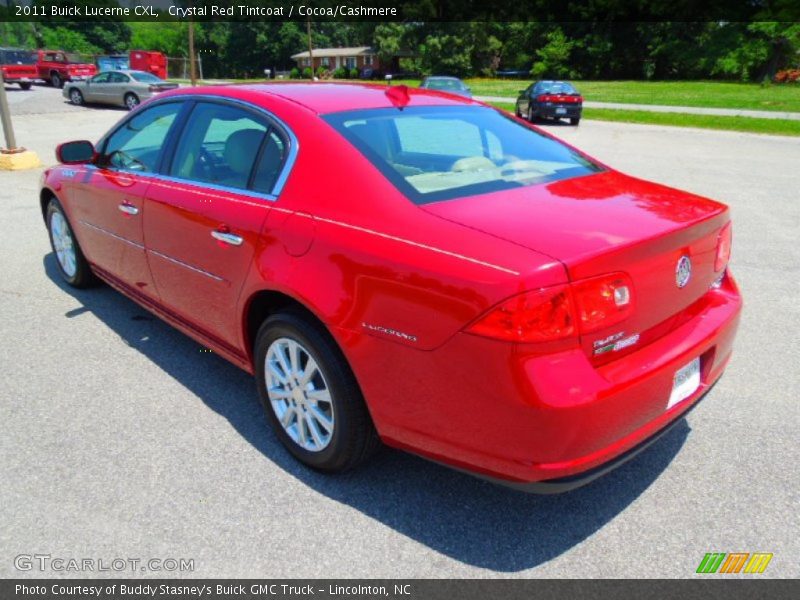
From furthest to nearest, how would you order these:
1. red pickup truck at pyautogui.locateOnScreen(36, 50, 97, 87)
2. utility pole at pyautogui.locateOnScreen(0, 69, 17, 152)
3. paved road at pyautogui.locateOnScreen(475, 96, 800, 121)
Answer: red pickup truck at pyautogui.locateOnScreen(36, 50, 97, 87)
paved road at pyautogui.locateOnScreen(475, 96, 800, 121)
utility pole at pyautogui.locateOnScreen(0, 69, 17, 152)

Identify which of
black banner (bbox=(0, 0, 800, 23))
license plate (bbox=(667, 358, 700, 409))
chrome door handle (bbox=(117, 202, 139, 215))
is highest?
black banner (bbox=(0, 0, 800, 23))

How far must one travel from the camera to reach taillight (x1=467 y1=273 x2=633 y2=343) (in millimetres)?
1954

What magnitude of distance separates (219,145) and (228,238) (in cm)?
67

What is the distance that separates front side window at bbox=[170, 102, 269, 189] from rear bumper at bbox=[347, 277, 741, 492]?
1.23 meters

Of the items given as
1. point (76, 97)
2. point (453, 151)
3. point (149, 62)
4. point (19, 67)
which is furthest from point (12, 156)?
point (149, 62)

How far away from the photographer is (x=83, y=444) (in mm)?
3061

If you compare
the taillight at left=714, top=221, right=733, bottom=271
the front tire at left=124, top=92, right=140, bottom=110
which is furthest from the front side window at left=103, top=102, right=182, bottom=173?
the front tire at left=124, top=92, right=140, bottom=110

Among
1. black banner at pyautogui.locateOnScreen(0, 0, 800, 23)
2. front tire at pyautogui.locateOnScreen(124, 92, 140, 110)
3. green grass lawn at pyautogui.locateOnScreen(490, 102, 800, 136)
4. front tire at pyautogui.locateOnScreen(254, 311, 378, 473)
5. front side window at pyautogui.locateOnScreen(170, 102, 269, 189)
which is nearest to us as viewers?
front tire at pyautogui.locateOnScreen(254, 311, 378, 473)

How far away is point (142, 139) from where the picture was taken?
3.98 m

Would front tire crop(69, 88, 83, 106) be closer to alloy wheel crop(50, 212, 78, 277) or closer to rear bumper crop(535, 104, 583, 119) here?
rear bumper crop(535, 104, 583, 119)

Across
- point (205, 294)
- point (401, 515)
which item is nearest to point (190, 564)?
point (401, 515)

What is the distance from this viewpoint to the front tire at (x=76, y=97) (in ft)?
83.7
